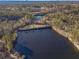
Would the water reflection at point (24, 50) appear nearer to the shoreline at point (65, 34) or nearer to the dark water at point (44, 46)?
the dark water at point (44, 46)

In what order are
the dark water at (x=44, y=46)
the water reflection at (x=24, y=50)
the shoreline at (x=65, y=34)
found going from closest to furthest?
the dark water at (x=44, y=46), the water reflection at (x=24, y=50), the shoreline at (x=65, y=34)

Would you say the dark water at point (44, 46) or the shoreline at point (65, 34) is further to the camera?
the shoreline at point (65, 34)

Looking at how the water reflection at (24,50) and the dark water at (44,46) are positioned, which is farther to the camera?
the water reflection at (24,50)

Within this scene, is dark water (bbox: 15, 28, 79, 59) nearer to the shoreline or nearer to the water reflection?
the water reflection

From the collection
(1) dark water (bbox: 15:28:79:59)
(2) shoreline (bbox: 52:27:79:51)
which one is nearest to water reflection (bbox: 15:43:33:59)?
(1) dark water (bbox: 15:28:79:59)

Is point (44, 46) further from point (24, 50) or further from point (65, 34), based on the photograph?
point (65, 34)

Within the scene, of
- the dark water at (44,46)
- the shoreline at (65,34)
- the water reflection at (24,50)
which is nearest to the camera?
the dark water at (44,46)

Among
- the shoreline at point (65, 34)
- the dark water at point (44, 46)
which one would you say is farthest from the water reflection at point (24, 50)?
the shoreline at point (65, 34)

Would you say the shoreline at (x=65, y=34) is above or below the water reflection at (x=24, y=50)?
below

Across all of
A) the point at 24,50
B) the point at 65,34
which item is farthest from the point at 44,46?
the point at 65,34
